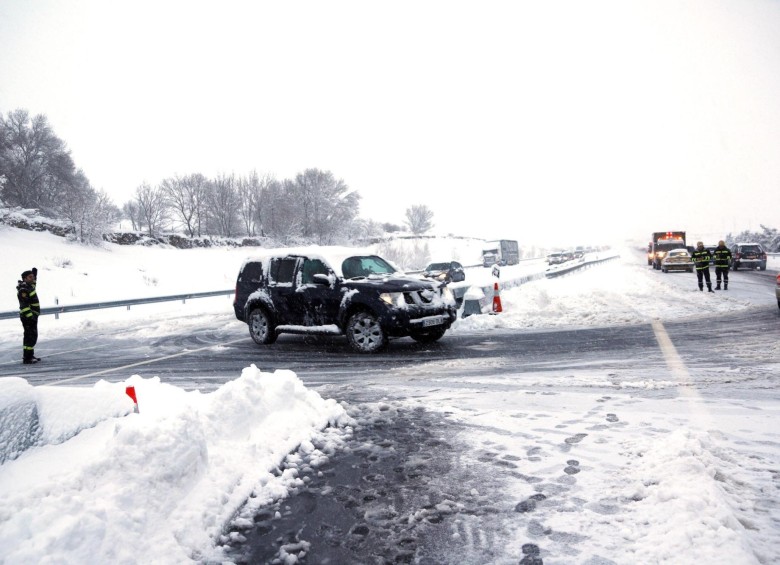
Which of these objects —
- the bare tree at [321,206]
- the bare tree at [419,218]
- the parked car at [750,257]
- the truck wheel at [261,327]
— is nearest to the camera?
the truck wheel at [261,327]

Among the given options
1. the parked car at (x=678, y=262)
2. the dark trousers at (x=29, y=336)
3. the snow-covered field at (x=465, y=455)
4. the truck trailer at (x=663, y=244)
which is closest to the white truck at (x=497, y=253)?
the truck trailer at (x=663, y=244)

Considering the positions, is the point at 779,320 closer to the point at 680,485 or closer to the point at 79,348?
the point at 680,485

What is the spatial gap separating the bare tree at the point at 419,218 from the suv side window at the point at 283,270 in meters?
97.5

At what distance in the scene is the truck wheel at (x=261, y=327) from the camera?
10.8 m

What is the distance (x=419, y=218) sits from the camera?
10738cm

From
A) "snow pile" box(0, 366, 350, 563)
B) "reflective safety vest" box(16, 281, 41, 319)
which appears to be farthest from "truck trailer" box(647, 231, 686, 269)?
"snow pile" box(0, 366, 350, 563)

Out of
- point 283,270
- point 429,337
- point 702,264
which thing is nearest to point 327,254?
point 283,270

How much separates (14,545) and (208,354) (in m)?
7.97

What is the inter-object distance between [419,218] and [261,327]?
321 ft

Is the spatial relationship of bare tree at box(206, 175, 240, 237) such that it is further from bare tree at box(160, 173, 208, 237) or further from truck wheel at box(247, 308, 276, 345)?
truck wheel at box(247, 308, 276, 345)

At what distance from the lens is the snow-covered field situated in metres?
2.57

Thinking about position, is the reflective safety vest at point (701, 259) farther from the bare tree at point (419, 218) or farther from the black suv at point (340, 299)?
the bare tree at point (419, 218)

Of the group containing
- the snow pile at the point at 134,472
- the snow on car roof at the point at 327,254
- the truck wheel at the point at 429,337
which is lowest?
the truck wheel at the point at 429,337

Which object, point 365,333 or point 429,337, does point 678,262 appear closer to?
point 429,337
